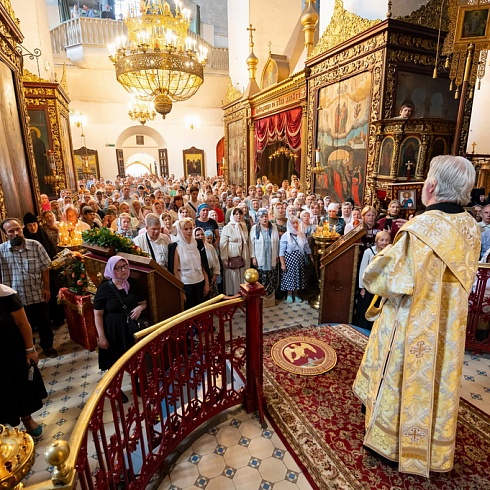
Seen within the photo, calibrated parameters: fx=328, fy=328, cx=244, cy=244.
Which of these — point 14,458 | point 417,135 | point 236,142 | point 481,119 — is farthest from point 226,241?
point 236,142

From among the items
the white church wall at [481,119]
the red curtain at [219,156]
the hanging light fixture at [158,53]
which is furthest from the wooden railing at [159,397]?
the red curtain at [219,156]

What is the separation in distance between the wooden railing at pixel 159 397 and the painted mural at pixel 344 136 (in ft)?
21.4

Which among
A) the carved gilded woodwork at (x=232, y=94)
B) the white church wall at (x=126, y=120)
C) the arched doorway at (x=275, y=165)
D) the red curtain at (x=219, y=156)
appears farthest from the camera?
the red curtain at (x=219, y=156)

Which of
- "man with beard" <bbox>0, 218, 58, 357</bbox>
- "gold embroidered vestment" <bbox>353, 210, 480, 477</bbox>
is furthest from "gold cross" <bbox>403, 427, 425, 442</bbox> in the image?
"man with beard" <bbox>0, 218, 58, 357</bbox>

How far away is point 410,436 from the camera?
218 cm

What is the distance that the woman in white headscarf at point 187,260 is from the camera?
14.7 ft

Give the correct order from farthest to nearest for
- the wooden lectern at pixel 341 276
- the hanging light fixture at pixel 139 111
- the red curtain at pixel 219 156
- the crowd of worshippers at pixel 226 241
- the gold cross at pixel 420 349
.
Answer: the red curtain at pixel 219 156 → the hanging light fixture at pixel 139 111 → the wooden lectern at pixel 341 276 → the crowd of worshippers at pixel 226 241 → the gold cross at pixel 420 349

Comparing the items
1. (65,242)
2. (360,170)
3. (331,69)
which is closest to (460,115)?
(360,170)

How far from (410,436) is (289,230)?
3942 millimetres

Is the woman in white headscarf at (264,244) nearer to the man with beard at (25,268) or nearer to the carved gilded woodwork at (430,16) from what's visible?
the man with beard at (25,268)

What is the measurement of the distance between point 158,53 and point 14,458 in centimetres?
750

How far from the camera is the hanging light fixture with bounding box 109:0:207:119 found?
6.99m

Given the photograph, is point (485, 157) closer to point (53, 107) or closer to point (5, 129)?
point (5, 129)

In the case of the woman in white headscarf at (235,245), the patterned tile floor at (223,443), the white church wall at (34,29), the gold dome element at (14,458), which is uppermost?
the white church wall at (34,29)
